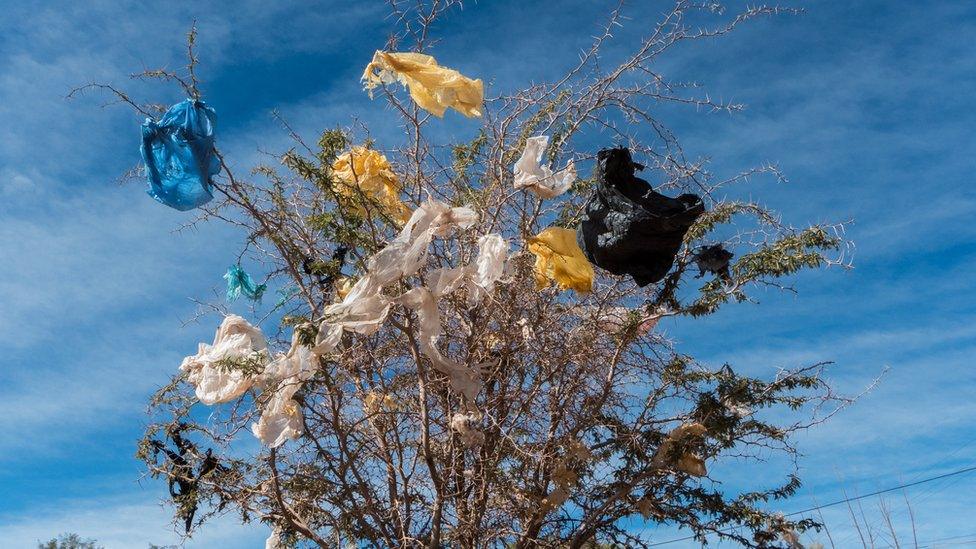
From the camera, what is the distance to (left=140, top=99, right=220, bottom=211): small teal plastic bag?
14.8ft

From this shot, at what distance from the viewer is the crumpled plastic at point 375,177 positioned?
521 centimetres

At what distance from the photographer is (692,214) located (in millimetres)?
4625

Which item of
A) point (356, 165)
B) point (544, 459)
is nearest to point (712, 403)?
point (544, 459)

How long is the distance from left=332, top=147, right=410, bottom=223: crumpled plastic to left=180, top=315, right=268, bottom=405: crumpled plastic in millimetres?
999

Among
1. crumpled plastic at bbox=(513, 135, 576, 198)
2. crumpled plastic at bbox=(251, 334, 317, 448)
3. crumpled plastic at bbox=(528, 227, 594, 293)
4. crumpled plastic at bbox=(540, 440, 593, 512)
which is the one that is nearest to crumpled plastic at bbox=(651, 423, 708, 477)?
crumpled plastic at bbox=(540, 440, 593, 512)

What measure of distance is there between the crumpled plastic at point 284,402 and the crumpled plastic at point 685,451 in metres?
2.10

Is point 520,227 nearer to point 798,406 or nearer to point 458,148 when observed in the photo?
point 458,148

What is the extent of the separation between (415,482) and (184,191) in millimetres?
2054

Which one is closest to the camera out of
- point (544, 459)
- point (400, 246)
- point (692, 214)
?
point (400, 246)

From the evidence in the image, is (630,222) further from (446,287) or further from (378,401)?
(378,401)

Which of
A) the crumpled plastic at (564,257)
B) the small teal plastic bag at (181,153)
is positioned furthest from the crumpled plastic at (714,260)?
the small teal plastic bag at (181,153)

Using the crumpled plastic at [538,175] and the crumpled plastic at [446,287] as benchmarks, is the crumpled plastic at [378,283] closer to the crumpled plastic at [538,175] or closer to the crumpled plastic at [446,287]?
the crumpled plastic at [446,287]

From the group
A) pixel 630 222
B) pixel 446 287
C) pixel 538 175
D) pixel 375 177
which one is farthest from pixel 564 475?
pixel 375 177

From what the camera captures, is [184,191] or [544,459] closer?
[184,191]
